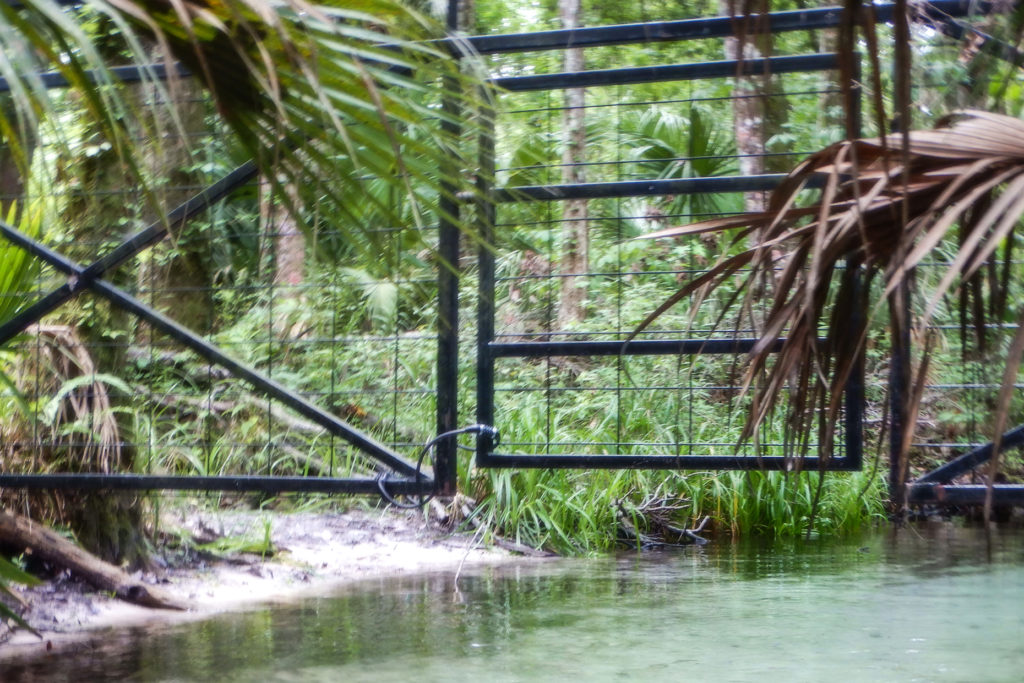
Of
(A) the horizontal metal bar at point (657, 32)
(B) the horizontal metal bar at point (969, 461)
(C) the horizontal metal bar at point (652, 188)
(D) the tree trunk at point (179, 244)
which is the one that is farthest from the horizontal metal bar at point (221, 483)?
(B) the horizontal metal bar at point (969, 461)

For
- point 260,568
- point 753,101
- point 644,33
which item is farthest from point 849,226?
point 260,568

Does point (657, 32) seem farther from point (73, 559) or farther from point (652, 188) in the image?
point (73, 559)

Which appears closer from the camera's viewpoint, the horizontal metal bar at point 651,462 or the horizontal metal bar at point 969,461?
the horizontal metal bar at point 969,461

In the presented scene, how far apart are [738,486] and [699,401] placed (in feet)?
2.01

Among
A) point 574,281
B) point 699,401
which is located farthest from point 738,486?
point 574,281

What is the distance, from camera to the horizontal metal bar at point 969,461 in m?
2.93

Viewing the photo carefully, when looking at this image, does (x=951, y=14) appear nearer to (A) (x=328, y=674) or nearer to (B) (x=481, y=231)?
(B) (x=481, y=231)

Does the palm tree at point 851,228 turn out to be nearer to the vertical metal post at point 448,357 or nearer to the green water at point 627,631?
the green water at point 627,631

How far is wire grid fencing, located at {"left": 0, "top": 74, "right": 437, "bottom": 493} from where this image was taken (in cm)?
355

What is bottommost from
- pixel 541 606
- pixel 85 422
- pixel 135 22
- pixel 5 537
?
pixel 541 606

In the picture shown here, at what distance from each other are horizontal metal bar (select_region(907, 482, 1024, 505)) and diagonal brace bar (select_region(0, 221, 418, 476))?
157 centimetres

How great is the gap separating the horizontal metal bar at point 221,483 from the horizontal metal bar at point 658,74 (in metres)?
1.33

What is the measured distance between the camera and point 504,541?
5172 millimetres

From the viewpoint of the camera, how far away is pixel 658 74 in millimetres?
3289
